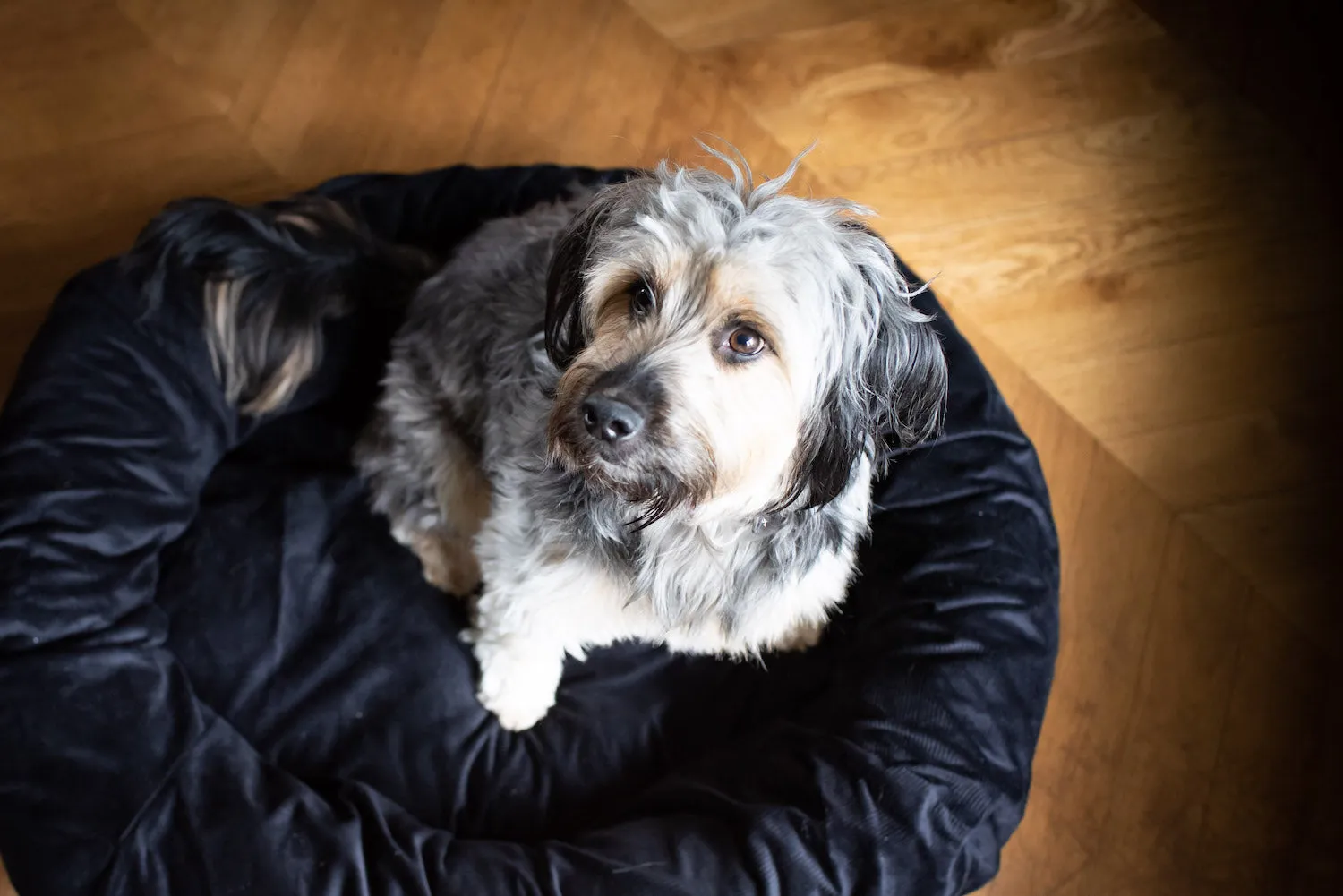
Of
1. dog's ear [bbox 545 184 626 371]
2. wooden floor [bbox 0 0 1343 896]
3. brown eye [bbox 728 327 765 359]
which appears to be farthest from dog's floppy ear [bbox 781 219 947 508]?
wooden floor [bbox 0 0 1343 896]

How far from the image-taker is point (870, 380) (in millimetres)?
1692

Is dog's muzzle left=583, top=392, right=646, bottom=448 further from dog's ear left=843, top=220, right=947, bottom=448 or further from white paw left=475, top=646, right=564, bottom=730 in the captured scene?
white paw left=475, top=646, right=564, bottom=730

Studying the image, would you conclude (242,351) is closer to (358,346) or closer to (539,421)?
(358,346)

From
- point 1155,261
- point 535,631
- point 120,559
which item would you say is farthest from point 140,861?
point 1155,261

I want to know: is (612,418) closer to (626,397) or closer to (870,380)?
(626,397)

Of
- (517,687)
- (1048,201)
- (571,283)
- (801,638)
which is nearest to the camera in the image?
(571,283)

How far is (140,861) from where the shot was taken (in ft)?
6.52

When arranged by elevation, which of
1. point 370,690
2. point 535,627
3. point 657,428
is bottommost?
point 370,690

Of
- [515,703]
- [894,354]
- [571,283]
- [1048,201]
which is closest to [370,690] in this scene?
[515,703]

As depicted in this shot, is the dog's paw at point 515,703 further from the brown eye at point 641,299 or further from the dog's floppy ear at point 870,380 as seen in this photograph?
the brown eye at point 641,299

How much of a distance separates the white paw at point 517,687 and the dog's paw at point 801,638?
1.63ft

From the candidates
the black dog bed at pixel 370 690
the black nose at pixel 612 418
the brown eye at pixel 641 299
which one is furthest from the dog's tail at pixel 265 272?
the black nose at pixel 612 418

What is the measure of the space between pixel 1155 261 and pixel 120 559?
2741mm

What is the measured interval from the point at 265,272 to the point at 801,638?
4.66 feet
